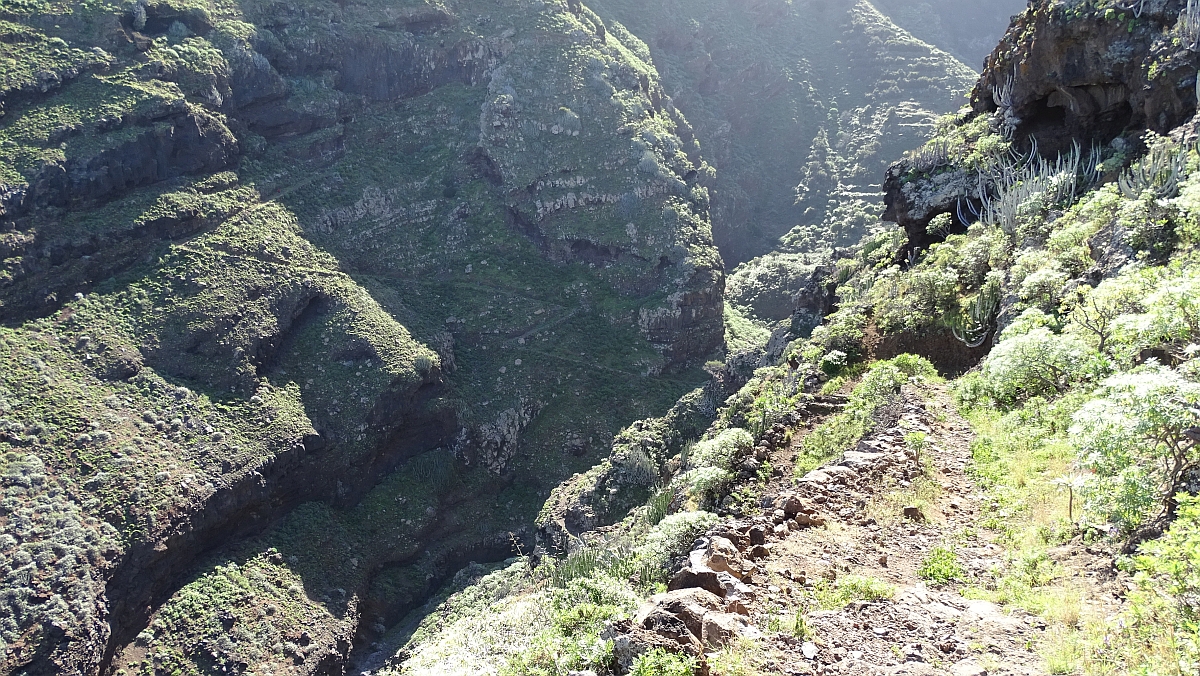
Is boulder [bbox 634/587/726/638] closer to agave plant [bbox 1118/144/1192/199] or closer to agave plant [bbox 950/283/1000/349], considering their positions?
agave plant [bbox 950/283/1000/349]

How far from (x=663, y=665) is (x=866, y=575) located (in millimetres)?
3717

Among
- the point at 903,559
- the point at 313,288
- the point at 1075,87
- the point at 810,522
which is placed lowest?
the point at 903,559

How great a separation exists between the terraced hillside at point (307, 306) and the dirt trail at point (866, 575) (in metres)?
37.7

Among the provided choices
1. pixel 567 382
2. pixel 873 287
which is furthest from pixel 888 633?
pixel 567 382

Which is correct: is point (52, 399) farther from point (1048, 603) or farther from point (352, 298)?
point (1048, 603)

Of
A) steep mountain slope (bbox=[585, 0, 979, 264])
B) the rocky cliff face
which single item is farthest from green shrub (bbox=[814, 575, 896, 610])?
steep mountain slope (bbox=[585, 0, 979, 264])

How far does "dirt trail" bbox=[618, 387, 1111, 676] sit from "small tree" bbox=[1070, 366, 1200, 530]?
105 centimetres

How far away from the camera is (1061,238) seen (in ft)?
68.7

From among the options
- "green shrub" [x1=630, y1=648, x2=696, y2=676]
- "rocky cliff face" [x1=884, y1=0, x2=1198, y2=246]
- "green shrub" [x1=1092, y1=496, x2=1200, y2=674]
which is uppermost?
"rocky cliff face" [x1=884, y1=0, x2=1198, y2=246]

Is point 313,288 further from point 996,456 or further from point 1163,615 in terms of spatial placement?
point 1163,615

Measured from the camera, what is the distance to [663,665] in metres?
9.33

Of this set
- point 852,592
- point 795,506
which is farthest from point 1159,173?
point 852,592

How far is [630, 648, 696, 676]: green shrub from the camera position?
919cm

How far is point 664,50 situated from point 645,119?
4309 cm
